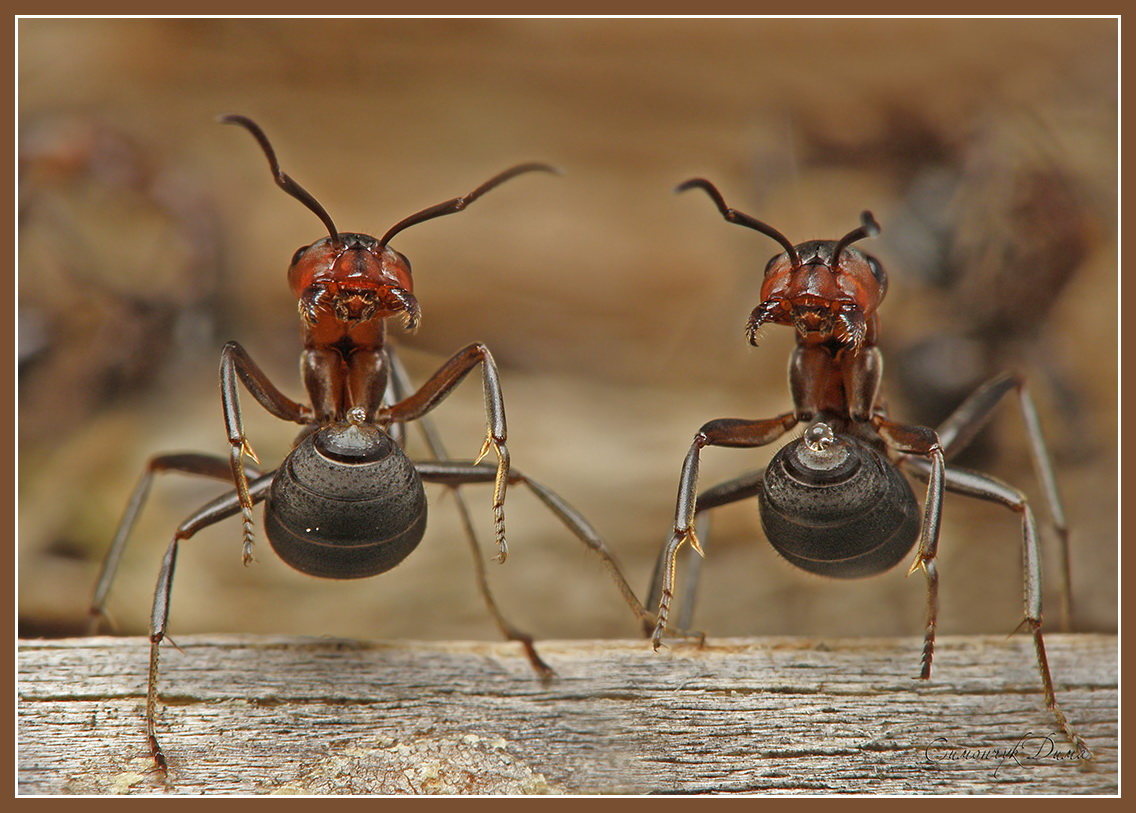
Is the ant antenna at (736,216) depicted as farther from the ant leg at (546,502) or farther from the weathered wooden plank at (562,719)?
the weathered wooden plank at (562,719)

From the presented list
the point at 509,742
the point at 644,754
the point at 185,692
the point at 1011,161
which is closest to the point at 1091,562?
the point at 1011,161

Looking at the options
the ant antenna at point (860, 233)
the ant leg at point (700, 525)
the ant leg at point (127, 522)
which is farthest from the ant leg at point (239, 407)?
the ant antenna at point (860, 233)

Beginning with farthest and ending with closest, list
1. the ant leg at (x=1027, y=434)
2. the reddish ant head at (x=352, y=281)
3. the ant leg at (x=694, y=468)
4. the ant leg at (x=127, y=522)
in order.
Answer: the ant leg at (x=1027, y=434) < the ant leg at (x=127, y=522) < the reddish ant head at (x=352, y=281) < the ant leg at (x=694, y=468)

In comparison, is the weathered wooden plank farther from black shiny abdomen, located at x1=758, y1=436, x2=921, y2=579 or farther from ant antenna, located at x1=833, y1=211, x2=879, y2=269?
ant antenna, located at x1=833, y1=211, x2=879, y2=269

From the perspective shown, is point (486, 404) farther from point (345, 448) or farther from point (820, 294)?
point (820, 294)

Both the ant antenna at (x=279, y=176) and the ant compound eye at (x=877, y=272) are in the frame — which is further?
the ant compound eye at (x=877, y=272)

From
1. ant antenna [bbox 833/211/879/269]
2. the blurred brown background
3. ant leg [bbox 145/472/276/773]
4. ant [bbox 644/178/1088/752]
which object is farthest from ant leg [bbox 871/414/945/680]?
ant leg [bbox 145/472/276/773]
